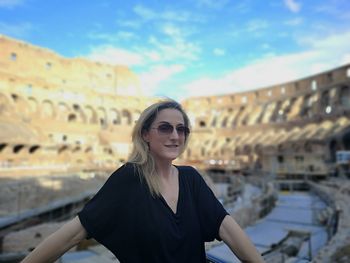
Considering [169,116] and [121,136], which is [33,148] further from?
[169,116]

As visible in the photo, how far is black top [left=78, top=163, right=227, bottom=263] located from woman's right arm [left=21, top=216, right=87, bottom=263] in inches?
1.8

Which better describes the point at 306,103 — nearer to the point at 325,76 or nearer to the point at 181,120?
the point at 325,76

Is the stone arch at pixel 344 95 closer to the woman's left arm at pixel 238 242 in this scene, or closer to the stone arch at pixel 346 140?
the stone arch at pixel 346 140

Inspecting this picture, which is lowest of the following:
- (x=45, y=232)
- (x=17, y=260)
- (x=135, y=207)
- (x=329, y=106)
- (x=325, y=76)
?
(x=45, y=232)

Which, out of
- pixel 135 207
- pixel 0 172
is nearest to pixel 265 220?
pixel 135 207

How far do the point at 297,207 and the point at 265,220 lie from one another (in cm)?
374

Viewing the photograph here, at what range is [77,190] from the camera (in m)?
14.6

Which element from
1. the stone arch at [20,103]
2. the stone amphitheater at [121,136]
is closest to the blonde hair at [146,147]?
the stone amphitheater at [121,136]

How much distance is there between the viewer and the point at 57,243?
4.72ft

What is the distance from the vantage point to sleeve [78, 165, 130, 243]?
1.49m

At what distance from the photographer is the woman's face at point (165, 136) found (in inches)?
66.7

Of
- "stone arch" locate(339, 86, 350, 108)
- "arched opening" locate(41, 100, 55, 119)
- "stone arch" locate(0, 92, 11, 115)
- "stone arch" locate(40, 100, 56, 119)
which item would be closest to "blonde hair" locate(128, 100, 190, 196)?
"stone arch" locate(0, 92, 11, 115)

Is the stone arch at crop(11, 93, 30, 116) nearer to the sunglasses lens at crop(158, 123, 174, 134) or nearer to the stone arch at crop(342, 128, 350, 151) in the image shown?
the stone arch at crop(342, 128, 350, 151)

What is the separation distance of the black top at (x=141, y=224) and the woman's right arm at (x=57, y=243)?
5 cm
